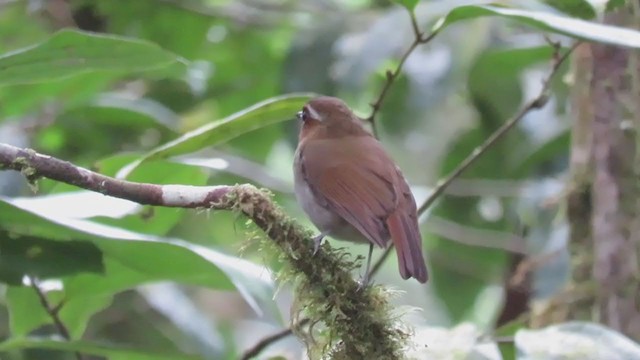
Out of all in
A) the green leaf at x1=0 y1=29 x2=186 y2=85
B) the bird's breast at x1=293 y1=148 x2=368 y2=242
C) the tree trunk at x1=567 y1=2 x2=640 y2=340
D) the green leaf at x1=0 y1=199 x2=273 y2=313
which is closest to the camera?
the green leaf at x1=0 y1=199 x2=273 y2=313

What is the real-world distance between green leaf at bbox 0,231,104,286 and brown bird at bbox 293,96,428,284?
1.49ft

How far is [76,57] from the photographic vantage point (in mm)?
2037

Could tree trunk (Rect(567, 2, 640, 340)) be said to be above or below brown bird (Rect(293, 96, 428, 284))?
below

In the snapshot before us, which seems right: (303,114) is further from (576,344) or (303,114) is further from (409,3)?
(576,344)

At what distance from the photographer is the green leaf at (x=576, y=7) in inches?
86.7

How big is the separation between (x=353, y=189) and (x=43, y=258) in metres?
0.63

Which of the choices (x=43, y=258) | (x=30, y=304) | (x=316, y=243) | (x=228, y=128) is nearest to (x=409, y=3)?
(x=228, y=128)

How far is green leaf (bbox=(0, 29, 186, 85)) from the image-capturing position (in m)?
1.99

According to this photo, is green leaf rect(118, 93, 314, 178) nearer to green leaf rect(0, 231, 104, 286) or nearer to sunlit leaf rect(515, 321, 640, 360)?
green leaf rect(0, 231, 104, 286)

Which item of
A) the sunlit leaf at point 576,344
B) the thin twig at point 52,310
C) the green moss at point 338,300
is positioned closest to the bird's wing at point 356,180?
the green moss at point 338,300

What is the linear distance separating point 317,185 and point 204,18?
1.91 meters

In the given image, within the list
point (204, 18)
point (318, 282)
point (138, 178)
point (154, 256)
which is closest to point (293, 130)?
point (204, 18)

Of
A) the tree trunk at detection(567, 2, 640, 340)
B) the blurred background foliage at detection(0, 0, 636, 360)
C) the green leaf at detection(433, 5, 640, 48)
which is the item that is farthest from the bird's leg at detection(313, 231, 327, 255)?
the tree trunk at detection(567, 2, 640, 340)

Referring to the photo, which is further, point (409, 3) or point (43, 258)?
point (409, 3)
